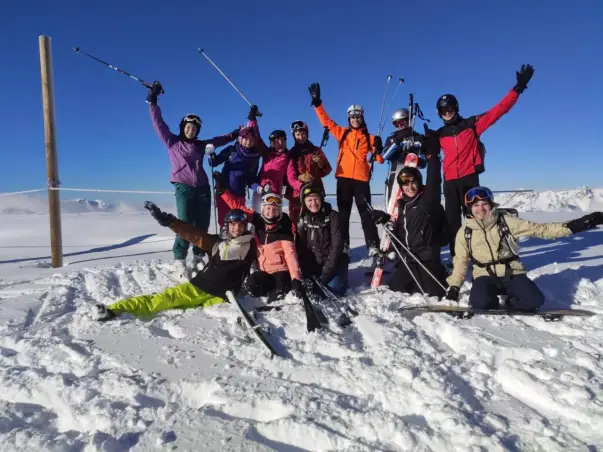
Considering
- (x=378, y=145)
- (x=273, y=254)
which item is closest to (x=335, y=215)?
(x=273, y=254)

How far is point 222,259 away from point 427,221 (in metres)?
2.54

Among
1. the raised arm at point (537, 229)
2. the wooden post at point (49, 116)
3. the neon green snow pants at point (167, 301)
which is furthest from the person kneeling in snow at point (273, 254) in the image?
the wooden post at point (49, 116)

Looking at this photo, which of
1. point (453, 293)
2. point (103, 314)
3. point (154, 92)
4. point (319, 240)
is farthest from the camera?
point (154, 92)

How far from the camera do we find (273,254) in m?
4.81

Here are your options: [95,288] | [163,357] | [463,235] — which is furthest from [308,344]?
[95,288]

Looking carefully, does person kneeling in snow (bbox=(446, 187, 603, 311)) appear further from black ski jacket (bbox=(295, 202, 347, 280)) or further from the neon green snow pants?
the neon green snow pants

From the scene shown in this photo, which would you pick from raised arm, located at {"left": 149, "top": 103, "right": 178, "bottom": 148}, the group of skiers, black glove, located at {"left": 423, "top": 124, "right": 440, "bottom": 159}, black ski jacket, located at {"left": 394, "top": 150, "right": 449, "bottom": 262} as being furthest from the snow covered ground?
raised arm, located at {"left": 149, "top": 103, "right": 178, "bottom": 148}

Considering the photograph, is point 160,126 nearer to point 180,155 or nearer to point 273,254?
point 180,155

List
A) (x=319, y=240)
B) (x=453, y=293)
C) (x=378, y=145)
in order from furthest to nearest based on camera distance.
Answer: (x=378, y=145) < (x=319, y=240) < (x=453, y=293)

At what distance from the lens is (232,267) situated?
4.65 metres

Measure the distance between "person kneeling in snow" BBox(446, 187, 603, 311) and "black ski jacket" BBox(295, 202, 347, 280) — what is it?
140cm

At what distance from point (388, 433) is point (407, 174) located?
3.32 m

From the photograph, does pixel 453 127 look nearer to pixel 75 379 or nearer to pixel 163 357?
pixel 163 357

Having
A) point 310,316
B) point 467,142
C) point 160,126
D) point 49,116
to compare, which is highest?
point 49,116
